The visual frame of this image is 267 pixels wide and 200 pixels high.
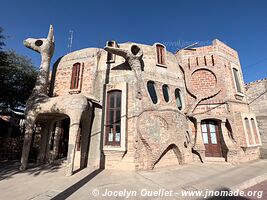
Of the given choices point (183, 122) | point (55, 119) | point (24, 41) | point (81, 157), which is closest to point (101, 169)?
point (81, 157)

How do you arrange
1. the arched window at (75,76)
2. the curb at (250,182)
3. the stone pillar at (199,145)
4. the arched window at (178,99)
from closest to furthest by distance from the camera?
the curb at (250,182) → the stone pillar at (199,145) → the arched window at (75,76) → the arched window at (178,99)

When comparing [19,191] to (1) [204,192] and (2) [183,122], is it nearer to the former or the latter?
(1) [204,192]

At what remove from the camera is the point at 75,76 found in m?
10.8

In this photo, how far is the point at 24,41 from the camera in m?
10.2

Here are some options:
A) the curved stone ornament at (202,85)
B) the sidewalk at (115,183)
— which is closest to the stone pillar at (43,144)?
the sidewalk at (115,183)

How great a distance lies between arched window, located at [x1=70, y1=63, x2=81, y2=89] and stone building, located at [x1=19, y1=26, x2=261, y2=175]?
7 cm

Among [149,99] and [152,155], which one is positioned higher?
[149,99]

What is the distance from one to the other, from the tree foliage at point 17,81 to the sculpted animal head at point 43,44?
12.1 ft

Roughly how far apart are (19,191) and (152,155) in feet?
19.1

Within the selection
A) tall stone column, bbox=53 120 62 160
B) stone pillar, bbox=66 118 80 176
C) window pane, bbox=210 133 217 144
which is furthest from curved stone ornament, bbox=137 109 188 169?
tall stone column, bbox=53 120 62 160

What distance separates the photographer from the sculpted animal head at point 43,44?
1004cm

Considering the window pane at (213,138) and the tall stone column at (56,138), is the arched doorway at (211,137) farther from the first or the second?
the tall stone column at (56,138)

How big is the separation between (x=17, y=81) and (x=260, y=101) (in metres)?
21.7

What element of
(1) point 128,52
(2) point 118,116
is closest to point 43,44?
(1) point 128,52
